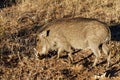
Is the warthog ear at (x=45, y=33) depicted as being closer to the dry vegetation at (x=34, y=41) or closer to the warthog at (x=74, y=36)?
the warthog at (x=74, y=36)


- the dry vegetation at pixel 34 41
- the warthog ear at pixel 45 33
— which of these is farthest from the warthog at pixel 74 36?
the dry vegetation at pixel 34 41

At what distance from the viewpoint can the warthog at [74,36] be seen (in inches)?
304

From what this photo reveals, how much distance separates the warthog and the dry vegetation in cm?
26

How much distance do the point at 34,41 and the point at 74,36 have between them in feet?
3.82

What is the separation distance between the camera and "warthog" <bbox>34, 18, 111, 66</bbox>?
304 inches

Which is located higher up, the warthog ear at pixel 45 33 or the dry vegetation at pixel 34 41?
the warthog ear at pixel 45 33

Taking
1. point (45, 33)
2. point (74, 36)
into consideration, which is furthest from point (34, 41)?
point (74, 36)

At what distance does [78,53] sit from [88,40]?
2.73 ft

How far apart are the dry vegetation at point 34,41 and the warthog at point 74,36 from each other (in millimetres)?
263

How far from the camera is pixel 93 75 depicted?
Result: 24.8 ft

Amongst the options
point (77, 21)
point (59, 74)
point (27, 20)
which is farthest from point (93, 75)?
point (27, 20)

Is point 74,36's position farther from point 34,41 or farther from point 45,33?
point 34,41

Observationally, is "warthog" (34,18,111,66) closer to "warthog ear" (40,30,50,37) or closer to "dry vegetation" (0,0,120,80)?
"warthog ear" (40,30,50,37)

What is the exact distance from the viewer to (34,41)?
28.9ft
